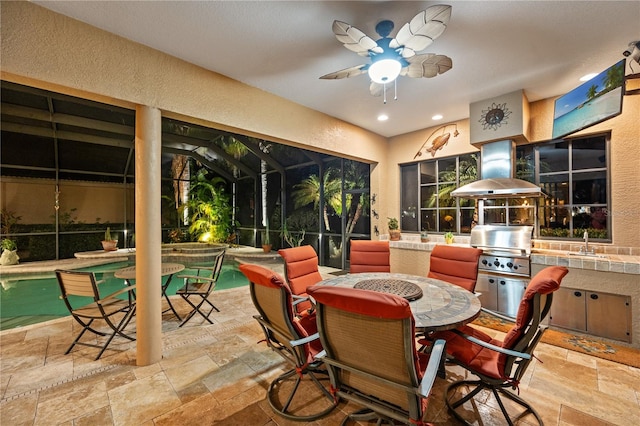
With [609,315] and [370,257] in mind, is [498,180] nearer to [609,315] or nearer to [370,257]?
[609,315]

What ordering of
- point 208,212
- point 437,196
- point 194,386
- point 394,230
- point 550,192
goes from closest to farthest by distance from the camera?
point 194,386 < point 550,192 < point 437,196 < point 394,230 < point 208,212

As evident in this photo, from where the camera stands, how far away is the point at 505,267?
3.44 metres

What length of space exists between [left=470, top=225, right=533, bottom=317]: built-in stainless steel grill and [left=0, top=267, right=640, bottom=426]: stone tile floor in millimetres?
721

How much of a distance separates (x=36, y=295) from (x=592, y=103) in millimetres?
9067

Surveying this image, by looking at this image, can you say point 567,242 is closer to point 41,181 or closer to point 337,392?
point 337,392

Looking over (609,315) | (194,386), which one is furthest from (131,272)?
(609,315)

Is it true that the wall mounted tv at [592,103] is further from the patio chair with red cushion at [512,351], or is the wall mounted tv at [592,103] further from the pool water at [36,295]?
the pool water at [36,295]

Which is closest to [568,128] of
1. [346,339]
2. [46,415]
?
[346,339]

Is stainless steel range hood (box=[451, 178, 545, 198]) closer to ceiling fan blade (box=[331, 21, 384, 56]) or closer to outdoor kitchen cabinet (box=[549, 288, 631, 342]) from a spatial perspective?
outdoor kitchen cabinet (box=[549, 288, 631, 342])

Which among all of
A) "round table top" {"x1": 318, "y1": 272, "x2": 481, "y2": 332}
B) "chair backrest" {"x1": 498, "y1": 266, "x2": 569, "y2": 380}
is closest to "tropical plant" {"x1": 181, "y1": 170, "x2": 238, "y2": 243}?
"round table top" {"x1": 318, "y1": 272, "x2": 481, "y2": 332}

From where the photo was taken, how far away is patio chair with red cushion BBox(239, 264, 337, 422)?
5.40ft

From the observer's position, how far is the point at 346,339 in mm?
1328

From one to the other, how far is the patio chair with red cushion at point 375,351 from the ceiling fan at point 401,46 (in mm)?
1761

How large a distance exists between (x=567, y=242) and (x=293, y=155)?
644cm
